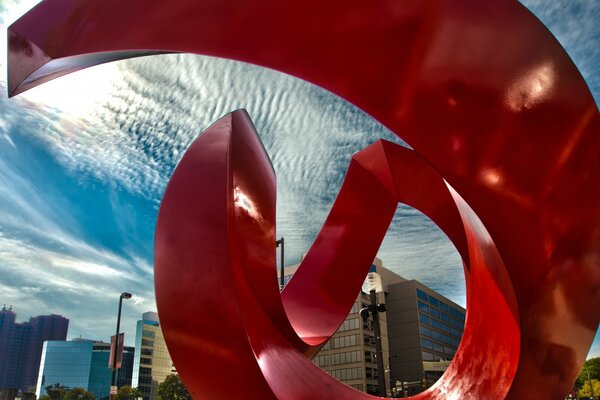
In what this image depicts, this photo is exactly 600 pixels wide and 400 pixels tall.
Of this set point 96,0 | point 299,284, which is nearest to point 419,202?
point 299,284

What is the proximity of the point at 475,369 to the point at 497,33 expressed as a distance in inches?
148

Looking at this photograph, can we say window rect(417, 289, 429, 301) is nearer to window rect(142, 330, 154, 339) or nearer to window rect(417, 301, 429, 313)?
window rect(417, 301, 429, 313)

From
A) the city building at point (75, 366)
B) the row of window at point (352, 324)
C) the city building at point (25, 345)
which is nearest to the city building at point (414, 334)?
the row of window at point (352, 324)

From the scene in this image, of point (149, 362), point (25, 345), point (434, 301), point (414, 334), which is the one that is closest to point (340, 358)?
point (414, 334)

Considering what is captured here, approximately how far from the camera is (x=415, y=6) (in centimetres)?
396

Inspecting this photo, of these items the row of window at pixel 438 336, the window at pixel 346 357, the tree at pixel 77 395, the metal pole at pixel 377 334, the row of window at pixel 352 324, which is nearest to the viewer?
the metal pole at pixel 377 334

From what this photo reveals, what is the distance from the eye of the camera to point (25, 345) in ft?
584

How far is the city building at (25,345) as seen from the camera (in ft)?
571

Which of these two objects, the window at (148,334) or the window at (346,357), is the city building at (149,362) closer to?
the window at (148,334)

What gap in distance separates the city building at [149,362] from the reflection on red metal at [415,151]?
86033 millimetres

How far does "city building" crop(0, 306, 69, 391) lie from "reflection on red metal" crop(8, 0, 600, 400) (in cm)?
19605

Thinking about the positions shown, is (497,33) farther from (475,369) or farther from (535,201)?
(475,369)

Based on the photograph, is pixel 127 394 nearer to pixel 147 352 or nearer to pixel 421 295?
pixel 147 352

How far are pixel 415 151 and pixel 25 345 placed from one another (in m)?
206
